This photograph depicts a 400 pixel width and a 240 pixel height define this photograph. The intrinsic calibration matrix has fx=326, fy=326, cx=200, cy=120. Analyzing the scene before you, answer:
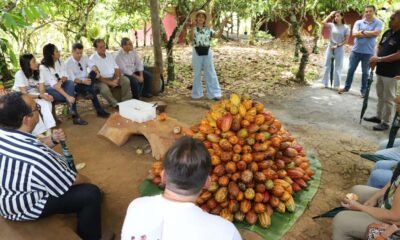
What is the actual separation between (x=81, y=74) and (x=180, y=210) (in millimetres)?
4624

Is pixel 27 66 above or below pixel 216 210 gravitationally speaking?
above

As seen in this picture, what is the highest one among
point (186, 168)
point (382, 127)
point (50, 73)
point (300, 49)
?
point (300, 49)

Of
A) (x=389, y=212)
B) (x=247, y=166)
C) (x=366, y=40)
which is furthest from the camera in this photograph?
(x=366, y=40)

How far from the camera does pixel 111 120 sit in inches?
183

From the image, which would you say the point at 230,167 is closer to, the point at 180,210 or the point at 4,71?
the point at 180,210

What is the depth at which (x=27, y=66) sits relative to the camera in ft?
14.9

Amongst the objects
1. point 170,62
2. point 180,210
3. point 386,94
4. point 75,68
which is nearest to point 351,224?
point 180,210

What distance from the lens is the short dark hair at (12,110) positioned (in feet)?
7.39

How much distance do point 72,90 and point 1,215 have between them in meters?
3.05

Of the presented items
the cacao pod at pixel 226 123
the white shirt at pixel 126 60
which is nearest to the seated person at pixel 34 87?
the white shirt at pixel 126 60

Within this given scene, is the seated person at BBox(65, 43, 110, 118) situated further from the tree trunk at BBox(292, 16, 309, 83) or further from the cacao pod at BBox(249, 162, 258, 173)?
the tree trunk at BBox(292, 16, 309, 83)

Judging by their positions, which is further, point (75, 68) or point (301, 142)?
point (75, 68)

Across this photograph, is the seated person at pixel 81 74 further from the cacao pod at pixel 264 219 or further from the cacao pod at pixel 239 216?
the cacao pod at pixel 264 219

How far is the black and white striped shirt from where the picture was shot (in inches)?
88.0
